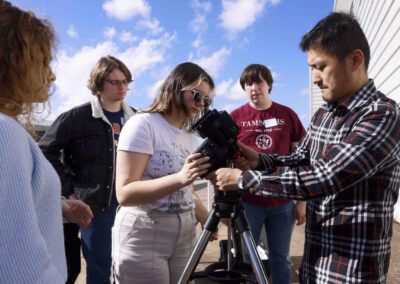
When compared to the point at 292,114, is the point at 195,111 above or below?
below

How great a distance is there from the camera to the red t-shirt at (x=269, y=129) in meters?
2.79

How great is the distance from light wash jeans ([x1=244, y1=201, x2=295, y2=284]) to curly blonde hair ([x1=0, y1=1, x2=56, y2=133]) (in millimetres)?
2208

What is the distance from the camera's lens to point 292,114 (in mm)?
2979

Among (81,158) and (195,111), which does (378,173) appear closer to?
(195,111)

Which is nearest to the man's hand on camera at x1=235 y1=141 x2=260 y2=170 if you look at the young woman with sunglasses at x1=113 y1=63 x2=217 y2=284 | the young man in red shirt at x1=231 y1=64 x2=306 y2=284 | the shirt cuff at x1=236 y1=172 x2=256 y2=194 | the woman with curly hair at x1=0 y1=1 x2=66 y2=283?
the young woman with sunglasses at x1=113 y1=63 x2=217 y2=284

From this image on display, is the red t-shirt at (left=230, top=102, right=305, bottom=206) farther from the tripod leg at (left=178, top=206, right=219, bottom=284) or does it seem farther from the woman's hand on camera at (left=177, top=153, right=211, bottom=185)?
the woman's hand on camera at (left=177, top=153, right=211, bottom=185)

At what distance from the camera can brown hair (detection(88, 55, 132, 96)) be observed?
273 cm

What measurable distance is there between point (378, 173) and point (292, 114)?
1.74 m

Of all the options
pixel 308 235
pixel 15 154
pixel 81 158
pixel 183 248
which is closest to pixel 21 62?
pixel 15 154

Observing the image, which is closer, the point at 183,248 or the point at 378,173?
the point at 378,173

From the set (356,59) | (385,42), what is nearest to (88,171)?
(356,59)

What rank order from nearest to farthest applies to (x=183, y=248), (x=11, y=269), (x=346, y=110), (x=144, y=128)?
(x=11, y=269)
(x=346, y=110)
(x=144, y=128)
(x=183, y=248)

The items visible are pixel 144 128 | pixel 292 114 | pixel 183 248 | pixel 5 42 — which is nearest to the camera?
pixel 5 42

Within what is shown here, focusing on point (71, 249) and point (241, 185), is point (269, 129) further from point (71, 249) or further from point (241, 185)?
point (71, 249)
